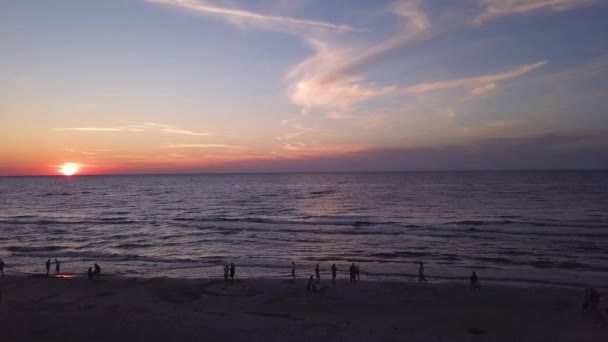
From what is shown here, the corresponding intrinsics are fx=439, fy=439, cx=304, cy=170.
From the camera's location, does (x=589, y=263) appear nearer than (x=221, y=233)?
Yes

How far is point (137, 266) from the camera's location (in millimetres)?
30547

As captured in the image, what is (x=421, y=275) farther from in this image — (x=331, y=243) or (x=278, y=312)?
(x=331, y=243)

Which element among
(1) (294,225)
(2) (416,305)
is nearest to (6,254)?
(1) (294,225)

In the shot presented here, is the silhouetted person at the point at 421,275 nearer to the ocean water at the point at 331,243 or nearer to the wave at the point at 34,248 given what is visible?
the ocean water at the point at 331,243

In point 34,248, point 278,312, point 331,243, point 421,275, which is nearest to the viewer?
point 278,312

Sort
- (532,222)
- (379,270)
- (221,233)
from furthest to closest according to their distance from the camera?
(532,222) → (221,233) → (379,270)

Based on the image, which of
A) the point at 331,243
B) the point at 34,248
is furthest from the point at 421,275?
the point at 34,248

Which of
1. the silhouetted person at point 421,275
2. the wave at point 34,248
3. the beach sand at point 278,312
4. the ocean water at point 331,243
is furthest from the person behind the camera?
the wave at point 34,248

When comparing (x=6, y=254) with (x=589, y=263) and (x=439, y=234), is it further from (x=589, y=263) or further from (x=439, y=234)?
(x=589, y=263)

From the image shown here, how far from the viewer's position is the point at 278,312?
19.1 m

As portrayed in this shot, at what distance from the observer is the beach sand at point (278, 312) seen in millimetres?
16281

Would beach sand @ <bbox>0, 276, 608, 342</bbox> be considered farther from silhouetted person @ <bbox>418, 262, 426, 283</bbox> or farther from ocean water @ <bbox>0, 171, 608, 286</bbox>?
ocean water @ <bbox>0, 171, 608, 286</bbox>

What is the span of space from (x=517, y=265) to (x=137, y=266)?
2587 cm

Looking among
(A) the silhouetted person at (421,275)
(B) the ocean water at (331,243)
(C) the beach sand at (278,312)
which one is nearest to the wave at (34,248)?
(B) the ocean water at (331,243)
